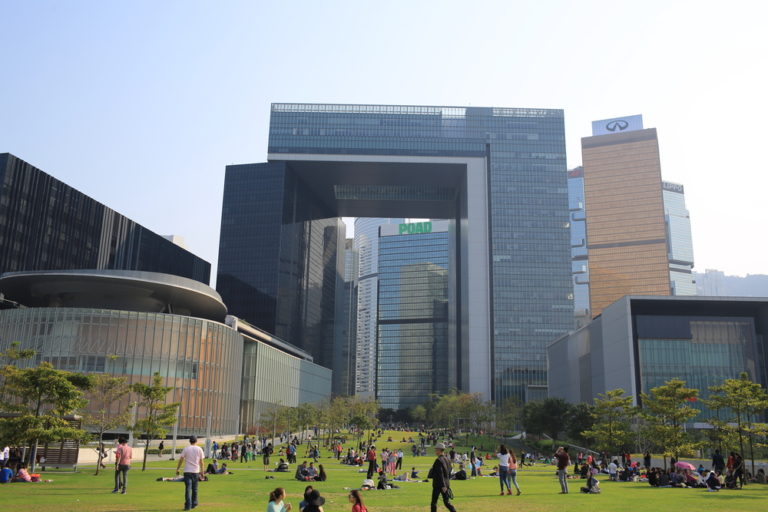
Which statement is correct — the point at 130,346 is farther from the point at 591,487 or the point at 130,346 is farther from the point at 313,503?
the point at 313,503

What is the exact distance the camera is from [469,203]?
166 m

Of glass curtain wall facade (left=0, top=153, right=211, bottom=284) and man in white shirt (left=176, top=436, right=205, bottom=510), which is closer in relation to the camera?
man in white shirt (left=176, top=436, right=205, bottom=510)

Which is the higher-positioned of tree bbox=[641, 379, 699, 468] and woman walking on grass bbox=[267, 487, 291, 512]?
tree bbox=[641, 379, 699, 468]

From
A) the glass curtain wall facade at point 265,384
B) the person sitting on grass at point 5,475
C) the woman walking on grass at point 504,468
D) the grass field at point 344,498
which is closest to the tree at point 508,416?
the glass curtain wall facade at point 265,384

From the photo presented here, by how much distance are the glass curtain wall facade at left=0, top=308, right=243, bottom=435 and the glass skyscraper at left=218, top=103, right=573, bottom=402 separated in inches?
3239

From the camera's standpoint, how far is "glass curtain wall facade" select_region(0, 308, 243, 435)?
78.2 metres

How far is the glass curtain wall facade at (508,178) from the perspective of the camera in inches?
→ 6250

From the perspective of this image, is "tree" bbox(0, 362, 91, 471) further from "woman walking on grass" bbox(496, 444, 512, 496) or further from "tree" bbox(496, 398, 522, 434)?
"tree" bbox(496, 398, 522, 434)

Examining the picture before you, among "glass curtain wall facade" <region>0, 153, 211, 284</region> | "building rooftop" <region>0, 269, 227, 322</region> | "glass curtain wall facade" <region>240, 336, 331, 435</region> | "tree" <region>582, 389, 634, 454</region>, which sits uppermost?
"glass curtain wall facade" <region>0, 153, 211, 284</region>

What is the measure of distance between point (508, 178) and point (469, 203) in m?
11.5

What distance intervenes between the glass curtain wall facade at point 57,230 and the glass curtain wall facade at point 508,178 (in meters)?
28.8

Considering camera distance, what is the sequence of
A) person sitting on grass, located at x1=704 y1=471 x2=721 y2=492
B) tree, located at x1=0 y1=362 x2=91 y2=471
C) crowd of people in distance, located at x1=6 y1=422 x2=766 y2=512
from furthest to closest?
tree, located at x1=0 y1=362 x2=91 y2=471 → person sitting on grass, located at x1=704 y1=471 x2=721 y2=492 → crowd of people in distance, located at x1=6 y1=422 x2=766 y2=512

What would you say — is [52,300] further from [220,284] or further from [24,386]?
[220,284]

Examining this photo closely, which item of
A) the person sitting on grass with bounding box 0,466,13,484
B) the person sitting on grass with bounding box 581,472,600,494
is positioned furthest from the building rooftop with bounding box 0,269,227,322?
the person sitting on grass with bounding box 581,472,600,494
